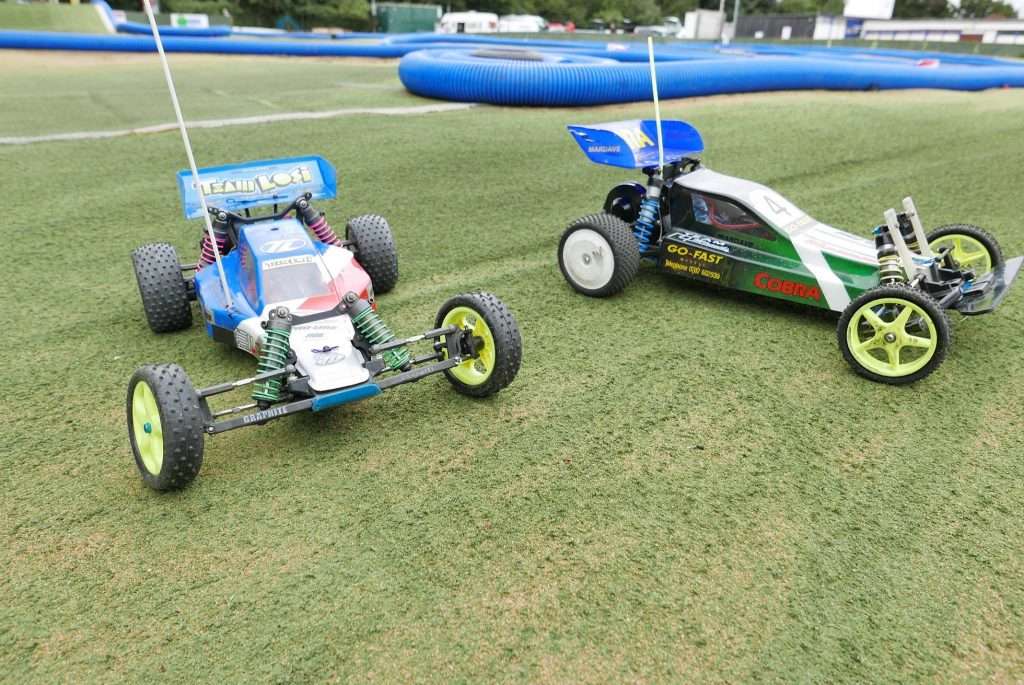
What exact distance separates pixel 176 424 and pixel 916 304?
451 cm

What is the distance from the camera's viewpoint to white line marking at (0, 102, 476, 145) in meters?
11.0

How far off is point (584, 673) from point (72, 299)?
5579mm

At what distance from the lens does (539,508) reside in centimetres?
381

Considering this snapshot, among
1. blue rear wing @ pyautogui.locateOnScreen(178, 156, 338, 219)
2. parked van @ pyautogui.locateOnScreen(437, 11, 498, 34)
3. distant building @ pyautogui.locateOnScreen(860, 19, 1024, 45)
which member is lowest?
distant building @ pyautogui.locateOnScreen(860, 19, 1024, 45)

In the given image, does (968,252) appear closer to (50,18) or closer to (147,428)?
(147,428)

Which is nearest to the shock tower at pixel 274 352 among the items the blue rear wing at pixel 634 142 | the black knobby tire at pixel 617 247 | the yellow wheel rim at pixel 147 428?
the yellow wheel rim at pixel 147 428

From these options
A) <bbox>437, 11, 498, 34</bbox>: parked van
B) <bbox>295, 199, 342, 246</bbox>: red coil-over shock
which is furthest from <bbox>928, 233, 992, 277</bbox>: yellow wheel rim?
<bbox>437, 11, 498, 34</bbox>: parked van

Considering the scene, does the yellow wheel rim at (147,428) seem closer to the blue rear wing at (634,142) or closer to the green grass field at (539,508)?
the green grass field at (539,508)

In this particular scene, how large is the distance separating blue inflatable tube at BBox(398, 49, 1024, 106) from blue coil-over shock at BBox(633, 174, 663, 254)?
8.16 meters

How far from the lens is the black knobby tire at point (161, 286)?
5.46m

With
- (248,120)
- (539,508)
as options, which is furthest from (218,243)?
(248,120)

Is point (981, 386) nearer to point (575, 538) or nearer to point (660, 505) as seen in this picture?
point (660, 505)

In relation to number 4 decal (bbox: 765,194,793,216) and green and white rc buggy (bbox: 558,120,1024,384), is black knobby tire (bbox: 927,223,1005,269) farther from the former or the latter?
number 4 decal (bbox: 765,194,793,216)

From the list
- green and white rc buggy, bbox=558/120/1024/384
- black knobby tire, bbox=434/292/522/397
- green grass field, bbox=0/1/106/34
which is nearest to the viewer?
black knobby tire, bbox=434/292/522/397
